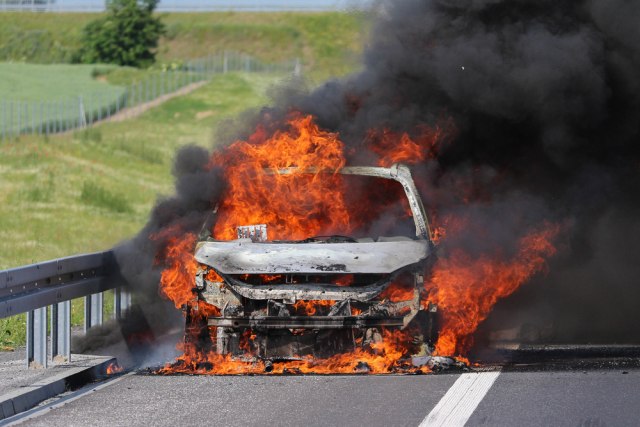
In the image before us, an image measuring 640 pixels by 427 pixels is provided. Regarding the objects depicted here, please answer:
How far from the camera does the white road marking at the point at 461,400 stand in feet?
30.6

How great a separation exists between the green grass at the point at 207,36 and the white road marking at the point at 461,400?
260 feet

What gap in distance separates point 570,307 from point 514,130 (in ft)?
6.57

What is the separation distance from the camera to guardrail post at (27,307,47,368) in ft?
38.8

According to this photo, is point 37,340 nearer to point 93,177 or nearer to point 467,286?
point 467,286

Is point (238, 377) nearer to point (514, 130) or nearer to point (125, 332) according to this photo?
point (125, 332)

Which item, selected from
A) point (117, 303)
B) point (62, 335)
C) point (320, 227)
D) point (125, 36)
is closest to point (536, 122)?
point (320, 227)

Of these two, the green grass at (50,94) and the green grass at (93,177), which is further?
the green grass at (50,94)

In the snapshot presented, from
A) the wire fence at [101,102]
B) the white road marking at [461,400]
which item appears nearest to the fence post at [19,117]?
the wire fence at [101,102]

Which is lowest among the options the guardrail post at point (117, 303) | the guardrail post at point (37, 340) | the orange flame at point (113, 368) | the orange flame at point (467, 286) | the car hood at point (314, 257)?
the orange flame at point (113, 368)

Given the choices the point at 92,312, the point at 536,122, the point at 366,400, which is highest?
the point at 536,122

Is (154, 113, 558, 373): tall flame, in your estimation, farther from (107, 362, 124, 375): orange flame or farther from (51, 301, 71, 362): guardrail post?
(51, 301, 71, 362): guardrail post

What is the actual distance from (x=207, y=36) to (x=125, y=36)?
14.5m

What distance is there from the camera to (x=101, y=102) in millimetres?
71375

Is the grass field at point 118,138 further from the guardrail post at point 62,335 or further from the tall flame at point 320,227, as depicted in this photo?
the tall flame at point 320,227
